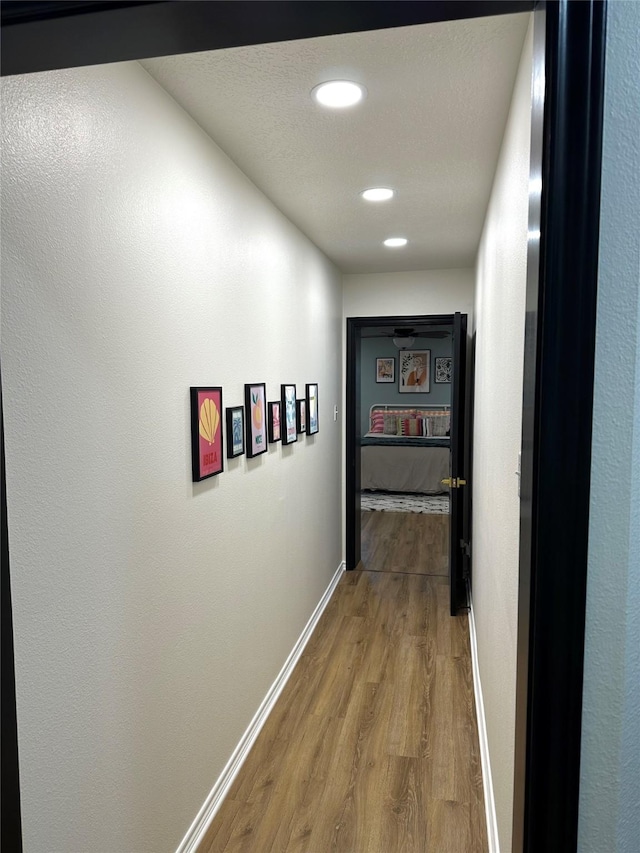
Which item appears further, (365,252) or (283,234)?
(365,252)

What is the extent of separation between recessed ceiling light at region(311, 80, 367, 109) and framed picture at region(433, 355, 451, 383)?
Answer: 292 inches

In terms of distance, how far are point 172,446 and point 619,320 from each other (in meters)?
1.32

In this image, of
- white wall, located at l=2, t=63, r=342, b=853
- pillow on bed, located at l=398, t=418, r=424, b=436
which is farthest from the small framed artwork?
pillow on bed, located at l=398, t=418, r=424, b=436

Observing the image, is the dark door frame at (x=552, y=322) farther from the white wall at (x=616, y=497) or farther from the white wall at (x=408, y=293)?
the white wall at (x=408, y=293)

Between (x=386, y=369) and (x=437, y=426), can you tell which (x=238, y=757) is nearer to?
(x=437, y=426)

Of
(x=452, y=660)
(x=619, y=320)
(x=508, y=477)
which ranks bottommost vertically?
(x=452, y=660)

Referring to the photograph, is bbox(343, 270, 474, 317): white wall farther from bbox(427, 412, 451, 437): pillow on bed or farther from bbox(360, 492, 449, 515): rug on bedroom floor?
bbox(427, 412, 451, 437): pillow on bed

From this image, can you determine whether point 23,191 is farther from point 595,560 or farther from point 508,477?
point 508,477

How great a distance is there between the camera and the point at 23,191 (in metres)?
1.11

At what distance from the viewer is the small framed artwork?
10.5 ft

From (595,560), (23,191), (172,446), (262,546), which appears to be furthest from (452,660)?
(23,191)

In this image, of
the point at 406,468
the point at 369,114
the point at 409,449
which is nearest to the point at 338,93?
the point at 369,114

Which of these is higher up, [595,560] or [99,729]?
[595,560]

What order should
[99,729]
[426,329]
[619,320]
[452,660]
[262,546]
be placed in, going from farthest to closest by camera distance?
[426,329], [452,660], [262,546], [99,729], [619,320]
